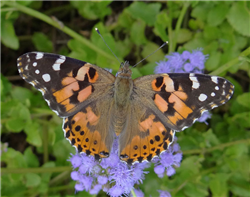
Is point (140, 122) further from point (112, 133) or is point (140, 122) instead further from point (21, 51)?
point (21, 51)

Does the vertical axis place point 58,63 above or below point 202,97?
above

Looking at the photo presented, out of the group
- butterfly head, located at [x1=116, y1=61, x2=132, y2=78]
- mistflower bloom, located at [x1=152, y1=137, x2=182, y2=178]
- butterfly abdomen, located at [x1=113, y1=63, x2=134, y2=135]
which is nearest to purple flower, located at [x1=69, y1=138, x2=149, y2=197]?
mistflower bloom, located at [x1=152, y1=137, x2=182, y2=178]

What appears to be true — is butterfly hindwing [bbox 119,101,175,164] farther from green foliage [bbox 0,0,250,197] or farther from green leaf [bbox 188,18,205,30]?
green leaf [bbox 188,18,205,30]

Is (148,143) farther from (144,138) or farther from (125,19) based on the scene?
(125,19)

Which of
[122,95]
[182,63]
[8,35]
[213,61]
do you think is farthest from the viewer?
[8,35]

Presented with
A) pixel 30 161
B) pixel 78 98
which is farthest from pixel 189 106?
pixel 30 161

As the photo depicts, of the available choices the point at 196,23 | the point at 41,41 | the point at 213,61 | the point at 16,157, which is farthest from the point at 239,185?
the point at 41,41

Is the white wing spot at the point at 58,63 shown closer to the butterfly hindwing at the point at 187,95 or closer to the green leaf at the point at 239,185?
the butterfly hindwing at the point at 187,95
